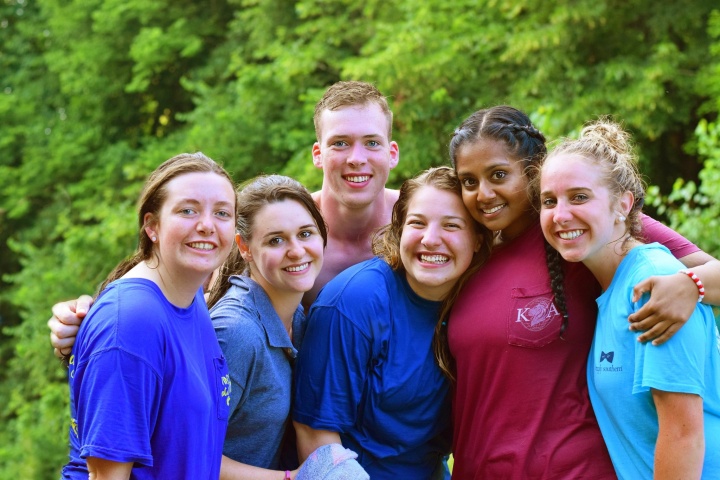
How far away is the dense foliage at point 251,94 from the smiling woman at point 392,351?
384cm

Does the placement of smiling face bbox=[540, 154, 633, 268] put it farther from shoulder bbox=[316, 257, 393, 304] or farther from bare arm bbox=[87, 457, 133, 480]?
bare arm bbox=[87, 457, 133, 480]

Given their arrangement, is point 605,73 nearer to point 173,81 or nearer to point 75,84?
point 173,81

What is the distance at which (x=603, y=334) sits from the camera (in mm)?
2719

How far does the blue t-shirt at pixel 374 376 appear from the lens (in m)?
2.93

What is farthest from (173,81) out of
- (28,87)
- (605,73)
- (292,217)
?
(292,217)

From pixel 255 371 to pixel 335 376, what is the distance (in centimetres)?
27

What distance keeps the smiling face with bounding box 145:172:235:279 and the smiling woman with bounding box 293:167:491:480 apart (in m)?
0.56

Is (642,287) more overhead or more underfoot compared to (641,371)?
more overhead

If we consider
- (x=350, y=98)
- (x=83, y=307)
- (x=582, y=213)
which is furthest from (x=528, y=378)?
(x=350, y=98)

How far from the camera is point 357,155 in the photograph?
3922 millimetres

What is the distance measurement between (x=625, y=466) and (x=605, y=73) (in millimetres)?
7521

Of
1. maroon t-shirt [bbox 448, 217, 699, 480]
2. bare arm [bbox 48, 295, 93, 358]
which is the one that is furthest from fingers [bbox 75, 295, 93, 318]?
maroon t-shirt [bbox 448, 217, 699, 480]

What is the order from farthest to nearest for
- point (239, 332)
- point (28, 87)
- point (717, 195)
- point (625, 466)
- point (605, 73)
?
1. point (28, 87)
2. point (605, 73)
3. point (717, 195)
4. point (239, 332)
5. point (625, 466)

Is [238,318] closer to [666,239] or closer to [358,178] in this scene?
[358,178]
